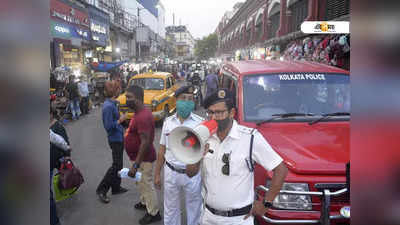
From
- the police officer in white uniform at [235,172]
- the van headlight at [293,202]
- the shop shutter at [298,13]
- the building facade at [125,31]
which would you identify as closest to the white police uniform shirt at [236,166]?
the police officer in white uniform at [235,172]

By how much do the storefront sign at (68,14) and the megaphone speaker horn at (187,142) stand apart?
15672 mm

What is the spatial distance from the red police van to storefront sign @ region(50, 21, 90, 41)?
1186 centimetres

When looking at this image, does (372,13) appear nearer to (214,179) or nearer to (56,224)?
(214,179)

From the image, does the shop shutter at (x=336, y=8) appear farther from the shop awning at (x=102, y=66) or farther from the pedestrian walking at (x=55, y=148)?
the pedestrian walking at (x=55, y=148)

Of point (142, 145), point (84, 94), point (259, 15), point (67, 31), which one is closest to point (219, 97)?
point (142, 145)

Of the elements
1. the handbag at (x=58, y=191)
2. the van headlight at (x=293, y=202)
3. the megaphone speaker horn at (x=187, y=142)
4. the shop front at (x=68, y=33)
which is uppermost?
the shop front at (x=68, y=33)

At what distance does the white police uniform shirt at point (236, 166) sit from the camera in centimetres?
253

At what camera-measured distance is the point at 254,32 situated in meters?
40.6

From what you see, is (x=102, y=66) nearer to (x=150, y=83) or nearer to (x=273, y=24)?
(x=150, y=83)

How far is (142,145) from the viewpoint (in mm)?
4480

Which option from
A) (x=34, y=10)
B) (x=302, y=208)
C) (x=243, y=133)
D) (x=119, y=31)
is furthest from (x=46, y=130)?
(x=119, y=31)

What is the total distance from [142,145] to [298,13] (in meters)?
20.4

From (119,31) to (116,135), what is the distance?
113 ft

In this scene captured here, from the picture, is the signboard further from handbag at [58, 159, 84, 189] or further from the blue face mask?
the blue face mask
